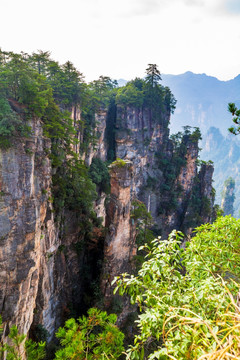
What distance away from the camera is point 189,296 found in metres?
3.46

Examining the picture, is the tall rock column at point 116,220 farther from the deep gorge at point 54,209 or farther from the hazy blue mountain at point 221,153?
the hazy blue mountain at point 221,153

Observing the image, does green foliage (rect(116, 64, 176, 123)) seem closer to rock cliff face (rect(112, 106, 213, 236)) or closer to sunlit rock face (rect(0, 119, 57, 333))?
rock cliff face (rect(112, 106, 213, 236))

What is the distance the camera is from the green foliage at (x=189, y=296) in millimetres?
2650

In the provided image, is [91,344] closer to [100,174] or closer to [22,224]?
[22,224]

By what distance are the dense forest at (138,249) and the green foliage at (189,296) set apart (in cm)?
2

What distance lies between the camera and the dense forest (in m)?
3.09

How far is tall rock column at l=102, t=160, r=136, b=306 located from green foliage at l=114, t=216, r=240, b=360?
8461mm

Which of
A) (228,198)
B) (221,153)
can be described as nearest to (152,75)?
(228,198)

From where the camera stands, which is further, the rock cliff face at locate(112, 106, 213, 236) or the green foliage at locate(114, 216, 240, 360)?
the rock cliff face at locate(112, 106, 213, 236)

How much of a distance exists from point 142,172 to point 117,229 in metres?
18.6

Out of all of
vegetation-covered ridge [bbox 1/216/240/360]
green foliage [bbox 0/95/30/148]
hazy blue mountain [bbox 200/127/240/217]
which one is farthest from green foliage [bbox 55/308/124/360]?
hazy blue mountain [bbox 200/127/240/217]

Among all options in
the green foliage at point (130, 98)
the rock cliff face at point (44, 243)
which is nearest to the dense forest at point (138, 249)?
the green foliage at point (130, 98)

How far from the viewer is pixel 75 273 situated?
46.7 ft

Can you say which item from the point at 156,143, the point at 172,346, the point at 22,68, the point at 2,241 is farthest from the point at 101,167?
the point at 172,346
